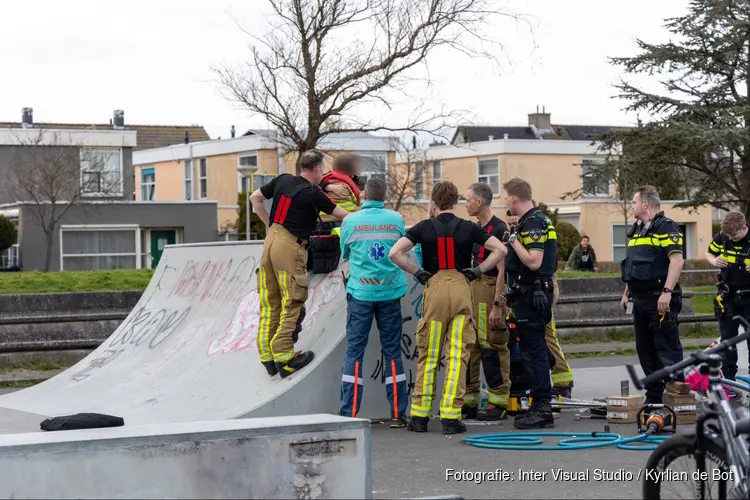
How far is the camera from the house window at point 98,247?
161 feet

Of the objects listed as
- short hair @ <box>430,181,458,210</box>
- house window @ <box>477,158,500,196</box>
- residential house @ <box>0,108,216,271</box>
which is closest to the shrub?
house window @ <box>477,158,500,196</box>

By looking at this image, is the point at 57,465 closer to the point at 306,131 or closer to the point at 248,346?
the point at 248,346

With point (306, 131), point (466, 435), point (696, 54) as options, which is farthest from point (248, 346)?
point (696, 54)

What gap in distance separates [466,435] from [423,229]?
1762mm

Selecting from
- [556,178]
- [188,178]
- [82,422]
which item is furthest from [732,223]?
[188,178]

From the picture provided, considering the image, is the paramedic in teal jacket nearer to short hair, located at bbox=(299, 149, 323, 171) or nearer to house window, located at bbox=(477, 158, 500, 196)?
short hair, located at bbox=(299, 149, 323, 171)

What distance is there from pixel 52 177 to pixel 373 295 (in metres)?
37.8

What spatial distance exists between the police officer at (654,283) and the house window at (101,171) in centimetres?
4015

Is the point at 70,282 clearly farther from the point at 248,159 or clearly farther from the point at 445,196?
the point at 248,159

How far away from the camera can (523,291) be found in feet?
31.1

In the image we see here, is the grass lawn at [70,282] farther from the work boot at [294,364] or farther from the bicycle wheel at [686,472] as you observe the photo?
the bicycle wheel at [686,472]

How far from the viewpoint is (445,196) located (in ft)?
30.5

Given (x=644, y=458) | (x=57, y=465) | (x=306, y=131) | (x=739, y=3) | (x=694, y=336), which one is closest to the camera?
(x=57, y=465)

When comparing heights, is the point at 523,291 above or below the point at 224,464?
above
